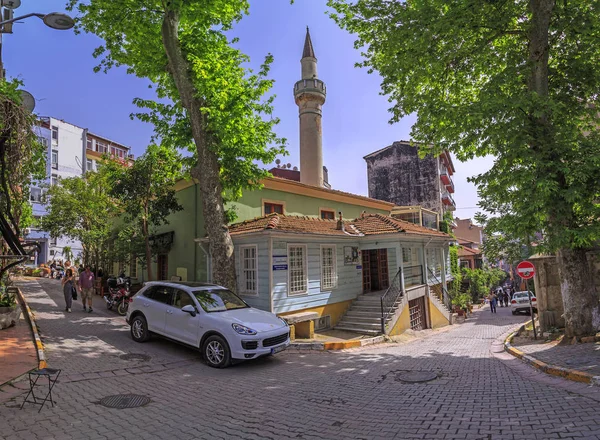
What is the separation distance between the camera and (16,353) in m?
7.31

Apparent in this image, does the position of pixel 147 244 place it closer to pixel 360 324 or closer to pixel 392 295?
pixel 360 324

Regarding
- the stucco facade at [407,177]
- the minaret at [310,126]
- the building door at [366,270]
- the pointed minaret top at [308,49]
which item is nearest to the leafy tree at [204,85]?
the building door at [366,270]

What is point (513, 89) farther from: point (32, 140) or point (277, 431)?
point (32, 140)

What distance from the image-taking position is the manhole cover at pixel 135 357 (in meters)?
8.19

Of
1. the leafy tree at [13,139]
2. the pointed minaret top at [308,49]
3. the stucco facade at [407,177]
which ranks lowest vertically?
the leafy tree at [13,139]

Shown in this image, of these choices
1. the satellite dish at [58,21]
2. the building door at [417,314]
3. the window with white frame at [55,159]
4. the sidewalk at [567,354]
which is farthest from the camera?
the window with white frame at [55,159]

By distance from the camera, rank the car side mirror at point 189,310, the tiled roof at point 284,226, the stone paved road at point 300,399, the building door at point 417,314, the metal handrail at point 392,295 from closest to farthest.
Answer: the stone paved road at point 300,399
the car side mirror at point 189,310
the tiled roof at point 284,226
the metal handrail at point 392,295
the building door at point 417,314

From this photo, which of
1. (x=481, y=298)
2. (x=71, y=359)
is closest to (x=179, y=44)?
(x=71, y=359)

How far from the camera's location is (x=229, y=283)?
1120cm

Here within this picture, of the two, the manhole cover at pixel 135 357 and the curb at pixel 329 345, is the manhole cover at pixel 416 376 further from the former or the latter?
the manhole cover at pixel 135 357

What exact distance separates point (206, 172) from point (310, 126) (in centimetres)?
1664

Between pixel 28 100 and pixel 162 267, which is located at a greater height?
pixel 28 100

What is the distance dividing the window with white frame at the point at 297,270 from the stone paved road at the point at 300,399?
333cm

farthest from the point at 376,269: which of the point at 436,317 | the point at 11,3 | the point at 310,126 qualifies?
the point at 11,3
